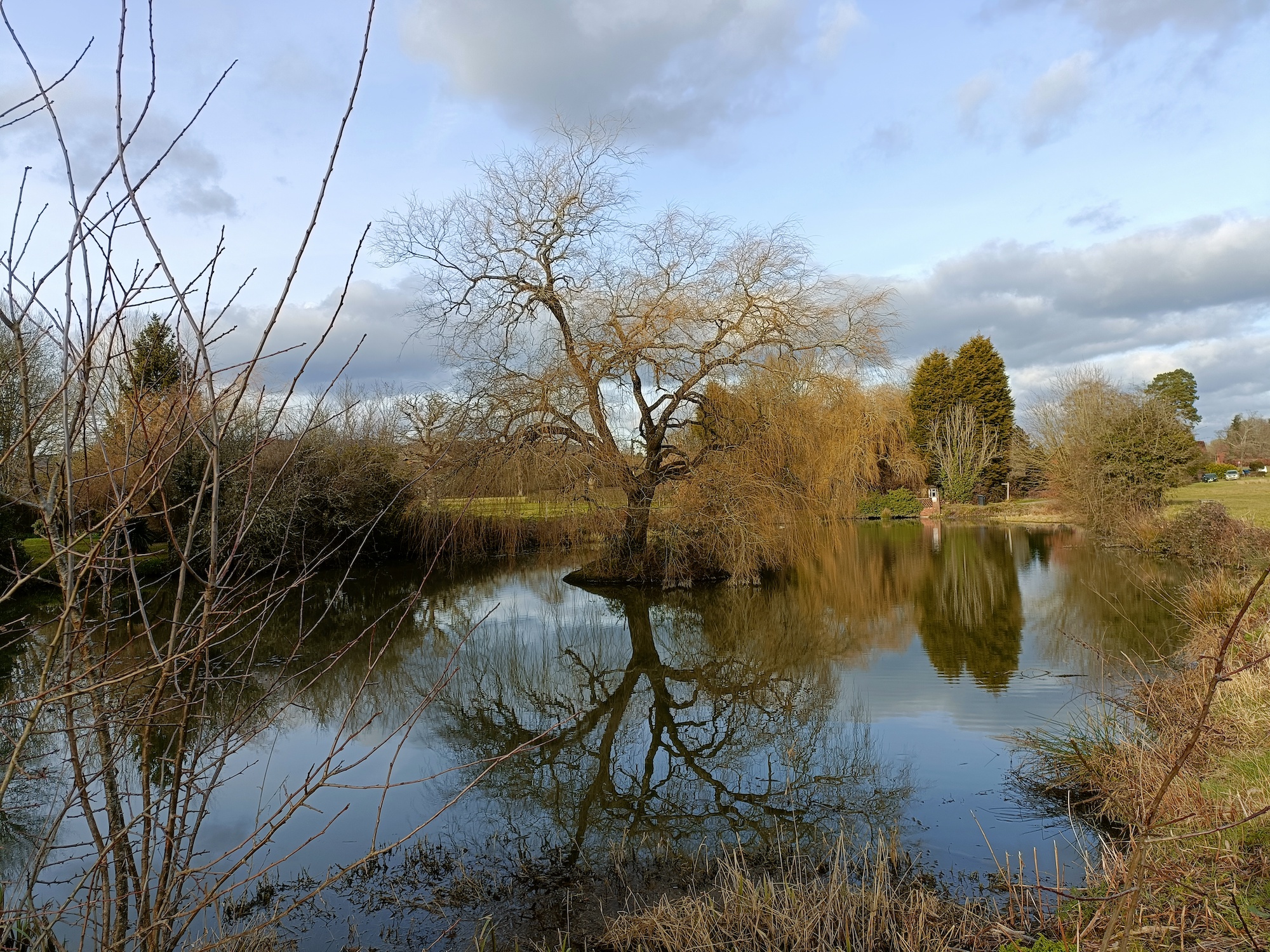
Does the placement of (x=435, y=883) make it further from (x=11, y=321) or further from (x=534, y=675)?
(x=534, y=675)

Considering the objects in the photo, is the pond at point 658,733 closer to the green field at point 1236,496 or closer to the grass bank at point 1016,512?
the green field at point 1236,496

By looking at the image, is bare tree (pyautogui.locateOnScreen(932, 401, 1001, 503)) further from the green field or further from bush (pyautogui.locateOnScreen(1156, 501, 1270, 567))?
bush (pyautogui.locateOnScreen(1156, 501, 1270, 567))

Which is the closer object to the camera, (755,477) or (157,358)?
(157,358)

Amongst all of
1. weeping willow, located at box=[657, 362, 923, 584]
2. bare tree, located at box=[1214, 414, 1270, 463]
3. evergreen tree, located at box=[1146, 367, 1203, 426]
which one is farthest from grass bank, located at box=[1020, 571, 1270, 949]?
bare tree, located at box=[1214, 414, 1270, 463]

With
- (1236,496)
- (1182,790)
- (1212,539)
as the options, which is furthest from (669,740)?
(1236,496)

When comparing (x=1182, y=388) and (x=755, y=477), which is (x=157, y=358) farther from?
(x=1182, y=388)

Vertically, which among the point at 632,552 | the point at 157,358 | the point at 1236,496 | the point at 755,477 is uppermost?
the point at 157,358

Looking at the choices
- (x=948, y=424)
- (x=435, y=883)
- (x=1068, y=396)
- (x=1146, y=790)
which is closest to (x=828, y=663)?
(x=1146, y=790)

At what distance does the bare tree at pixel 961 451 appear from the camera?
29359 mm

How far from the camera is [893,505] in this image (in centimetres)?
2789

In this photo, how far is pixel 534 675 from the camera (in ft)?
27.1

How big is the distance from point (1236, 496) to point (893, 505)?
936 centimetres

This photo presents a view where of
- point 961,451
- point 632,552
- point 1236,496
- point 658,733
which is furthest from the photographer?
point 961,451

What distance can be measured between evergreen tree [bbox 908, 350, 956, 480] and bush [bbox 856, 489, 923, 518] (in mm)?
3465
